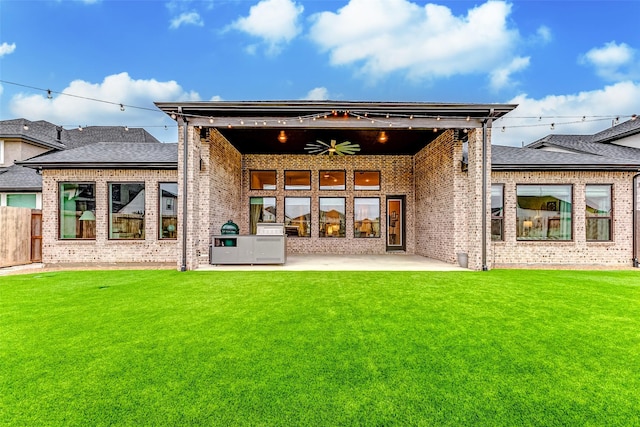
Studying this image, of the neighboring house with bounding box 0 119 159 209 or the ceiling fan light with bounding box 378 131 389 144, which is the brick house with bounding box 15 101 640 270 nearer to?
the ceiling fan light with bounding box 378 131 389 144

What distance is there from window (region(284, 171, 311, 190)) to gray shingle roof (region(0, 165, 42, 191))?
896cm

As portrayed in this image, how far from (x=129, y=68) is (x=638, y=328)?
2363 centimetres

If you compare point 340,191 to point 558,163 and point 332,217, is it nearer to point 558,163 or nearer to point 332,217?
point 332,217

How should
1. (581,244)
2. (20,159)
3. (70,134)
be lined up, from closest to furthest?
1. (581,244)
2. (20,159)
3. (70,134)

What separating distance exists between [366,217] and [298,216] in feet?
8.61

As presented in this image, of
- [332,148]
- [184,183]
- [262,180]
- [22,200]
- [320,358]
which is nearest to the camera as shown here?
[320,358]

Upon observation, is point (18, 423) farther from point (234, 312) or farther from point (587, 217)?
point (587, 217)

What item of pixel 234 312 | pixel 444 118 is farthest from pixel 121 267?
pixel 444 118

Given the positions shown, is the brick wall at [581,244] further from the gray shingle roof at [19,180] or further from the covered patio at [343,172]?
the gray shingle roof at [19,180]

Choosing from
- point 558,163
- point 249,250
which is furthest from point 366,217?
point 558,163

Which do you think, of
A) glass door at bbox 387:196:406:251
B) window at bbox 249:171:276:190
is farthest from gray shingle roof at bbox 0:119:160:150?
glass door at bbox 387:196:406:251

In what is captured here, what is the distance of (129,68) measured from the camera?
18.6m

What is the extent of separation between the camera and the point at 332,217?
11883 millimetres

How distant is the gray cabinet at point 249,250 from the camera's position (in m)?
8.34
